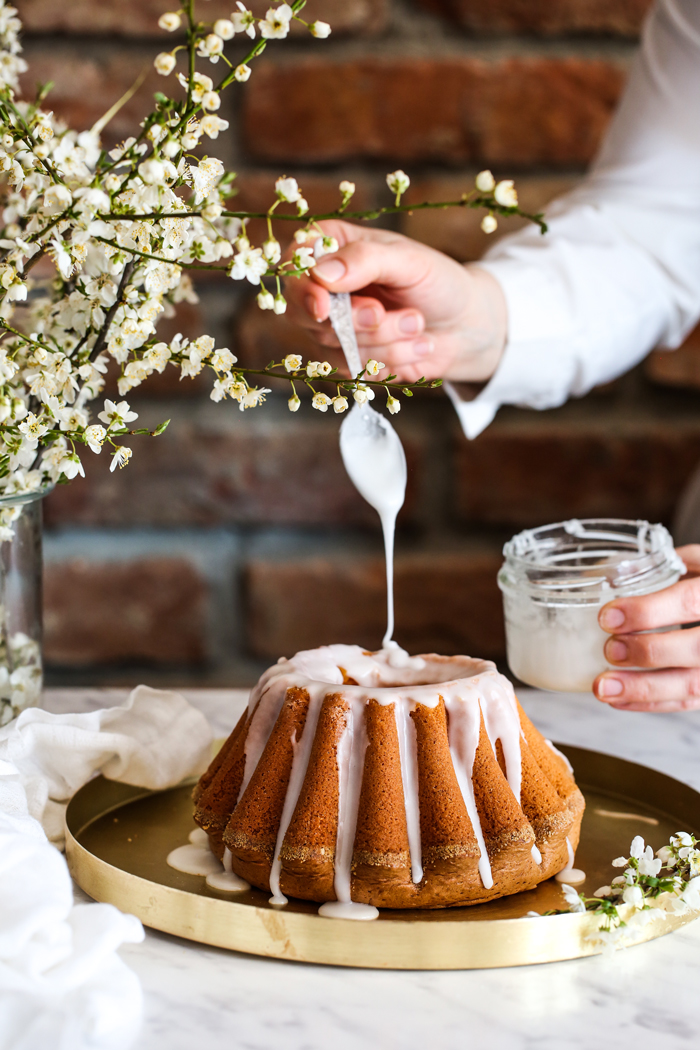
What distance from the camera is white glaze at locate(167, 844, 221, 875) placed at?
58 cm

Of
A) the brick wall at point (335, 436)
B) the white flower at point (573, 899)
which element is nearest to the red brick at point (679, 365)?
the brick wall at point (335, 436)

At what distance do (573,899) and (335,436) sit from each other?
2.62 feet

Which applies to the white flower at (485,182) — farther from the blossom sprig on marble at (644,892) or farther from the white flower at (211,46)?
the blossom sprig on marble at (644,892)

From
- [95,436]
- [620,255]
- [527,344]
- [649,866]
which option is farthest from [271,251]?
[620,255]

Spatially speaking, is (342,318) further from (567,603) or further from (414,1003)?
(414,1003)

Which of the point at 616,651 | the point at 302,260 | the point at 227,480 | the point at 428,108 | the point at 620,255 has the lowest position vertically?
the point at 616,651

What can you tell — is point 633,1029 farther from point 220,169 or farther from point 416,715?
point 220,169

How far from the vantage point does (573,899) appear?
51cm

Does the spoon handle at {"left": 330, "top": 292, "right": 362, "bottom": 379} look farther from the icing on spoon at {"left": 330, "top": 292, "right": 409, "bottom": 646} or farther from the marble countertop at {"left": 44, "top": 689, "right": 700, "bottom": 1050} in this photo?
the marble countertop at {"left": 44, "top": 689, "right": 700, "bottom": 1050}

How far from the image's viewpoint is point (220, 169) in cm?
53

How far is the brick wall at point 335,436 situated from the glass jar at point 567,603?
1.65 ft

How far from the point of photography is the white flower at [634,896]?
498 mm

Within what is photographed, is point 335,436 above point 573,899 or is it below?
above

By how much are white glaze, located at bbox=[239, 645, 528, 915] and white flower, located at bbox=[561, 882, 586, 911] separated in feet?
0.12
